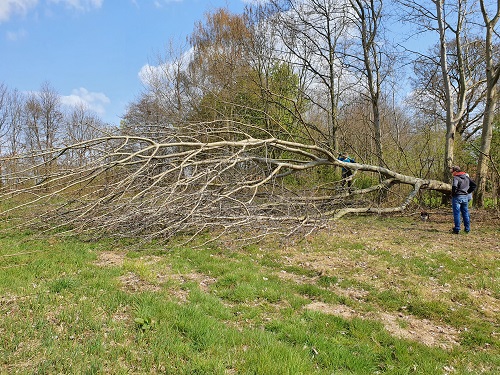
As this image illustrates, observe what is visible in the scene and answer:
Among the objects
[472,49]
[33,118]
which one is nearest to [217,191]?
[472,49]

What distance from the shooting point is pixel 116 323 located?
309 centimetres

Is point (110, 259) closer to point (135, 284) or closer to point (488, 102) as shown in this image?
point (135, 284)

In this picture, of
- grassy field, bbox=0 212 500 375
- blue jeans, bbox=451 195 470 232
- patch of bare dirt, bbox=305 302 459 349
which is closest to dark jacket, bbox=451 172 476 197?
blue jeans, bbox=451 195 470 232

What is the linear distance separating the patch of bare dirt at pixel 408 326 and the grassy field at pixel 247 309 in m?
0.02

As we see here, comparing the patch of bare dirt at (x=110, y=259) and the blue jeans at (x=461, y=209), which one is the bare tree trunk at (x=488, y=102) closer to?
the blue jeans at (x=461, y=209)

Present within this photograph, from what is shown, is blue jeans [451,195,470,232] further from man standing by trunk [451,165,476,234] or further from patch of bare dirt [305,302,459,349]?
patch of bare dirt [305,302,459,349]

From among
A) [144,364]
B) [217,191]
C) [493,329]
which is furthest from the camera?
[217,191]

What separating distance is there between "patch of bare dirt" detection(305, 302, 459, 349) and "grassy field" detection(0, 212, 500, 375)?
2 centimetres

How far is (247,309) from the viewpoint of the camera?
12.5 ft

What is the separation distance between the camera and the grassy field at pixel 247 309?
2.67 m

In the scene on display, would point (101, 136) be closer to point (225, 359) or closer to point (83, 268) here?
point (83, 268)

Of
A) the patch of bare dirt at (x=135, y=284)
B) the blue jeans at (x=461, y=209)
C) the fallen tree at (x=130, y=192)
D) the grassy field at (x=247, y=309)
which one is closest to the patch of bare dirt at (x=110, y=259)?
the grassy field at (x=247, y=309)

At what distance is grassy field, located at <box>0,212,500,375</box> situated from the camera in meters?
2.67

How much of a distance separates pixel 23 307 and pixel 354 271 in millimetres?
4512
